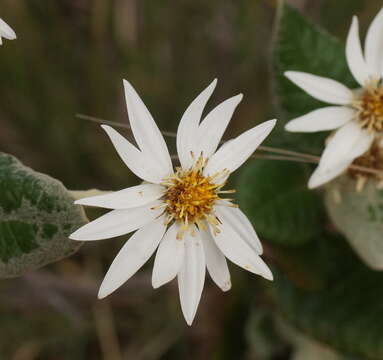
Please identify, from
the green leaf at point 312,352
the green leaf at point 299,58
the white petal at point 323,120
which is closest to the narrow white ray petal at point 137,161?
the white petal at point 323,120

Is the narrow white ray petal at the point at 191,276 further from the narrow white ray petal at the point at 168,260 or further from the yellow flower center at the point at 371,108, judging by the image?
the yellow flower center at the point at 371,108

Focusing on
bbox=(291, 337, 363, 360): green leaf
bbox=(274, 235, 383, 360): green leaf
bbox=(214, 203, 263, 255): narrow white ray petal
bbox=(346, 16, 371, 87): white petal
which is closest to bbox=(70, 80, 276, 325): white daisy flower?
bbox=(214, 203, 263, 255): narrow white ray petal

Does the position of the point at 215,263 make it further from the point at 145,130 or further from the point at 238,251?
the point at 145,130

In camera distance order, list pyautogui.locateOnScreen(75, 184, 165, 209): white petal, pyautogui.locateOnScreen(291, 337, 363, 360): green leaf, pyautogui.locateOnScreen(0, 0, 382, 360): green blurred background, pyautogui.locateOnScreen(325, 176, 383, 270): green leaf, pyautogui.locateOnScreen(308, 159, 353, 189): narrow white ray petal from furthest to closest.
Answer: pyautogui.locateOnScreen(0, 0, 382, 360): green blurred background
pyautogui.locateOnScreen(291, 337, 363, 360): green leaf
pyautogui.locateOnScreen(325, 176, 383, 270): green leaf
pyautogui.locateOnScreen(308, 159, 353, 189): narrow white ray petal
pyautogui.locateOnScreen(75, 184, 165, 209): white petal

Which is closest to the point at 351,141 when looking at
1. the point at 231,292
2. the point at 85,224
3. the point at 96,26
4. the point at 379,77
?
the point at 379,77

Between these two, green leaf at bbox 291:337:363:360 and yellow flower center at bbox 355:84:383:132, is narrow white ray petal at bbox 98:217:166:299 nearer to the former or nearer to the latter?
yellow flower center at bbox 355:84:383:132

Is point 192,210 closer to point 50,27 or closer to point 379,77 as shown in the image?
point 379,77

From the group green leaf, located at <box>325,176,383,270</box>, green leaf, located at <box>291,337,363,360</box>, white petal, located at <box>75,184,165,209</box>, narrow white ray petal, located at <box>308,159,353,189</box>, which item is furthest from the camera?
green leaf, located at <box>291,337,363,360</box>

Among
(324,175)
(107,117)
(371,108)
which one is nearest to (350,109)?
(371,108)
